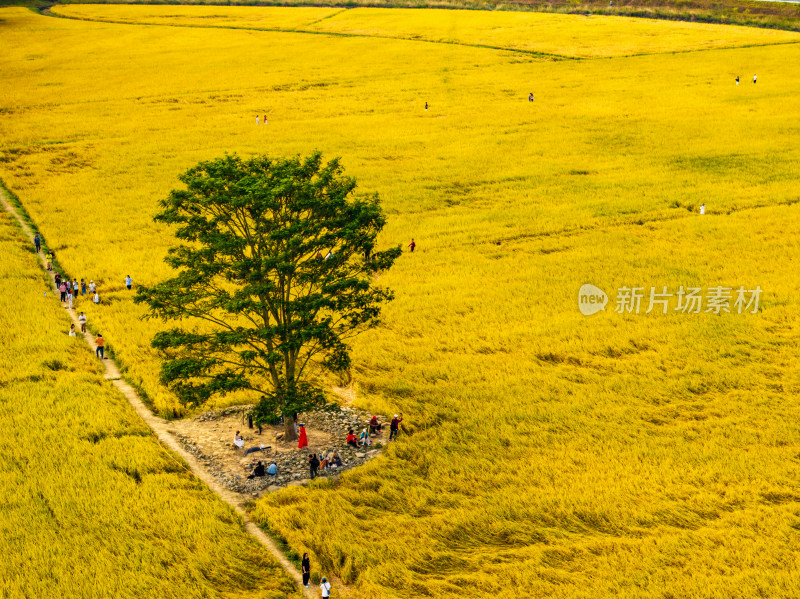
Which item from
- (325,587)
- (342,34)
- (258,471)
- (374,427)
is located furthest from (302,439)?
(342,34)

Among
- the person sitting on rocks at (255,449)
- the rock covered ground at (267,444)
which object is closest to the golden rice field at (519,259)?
the rock covered ground at (267,444)

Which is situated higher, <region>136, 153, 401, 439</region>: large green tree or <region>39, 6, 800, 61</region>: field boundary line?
<region>39, 6, 800, 61</region>: field boundary line

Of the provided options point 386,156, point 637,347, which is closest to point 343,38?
Result: point 386,156

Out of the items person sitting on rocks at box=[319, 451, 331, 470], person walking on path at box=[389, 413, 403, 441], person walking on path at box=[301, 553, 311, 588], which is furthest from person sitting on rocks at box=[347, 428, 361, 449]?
person walking on path at box=[301, 553, 311, 588]

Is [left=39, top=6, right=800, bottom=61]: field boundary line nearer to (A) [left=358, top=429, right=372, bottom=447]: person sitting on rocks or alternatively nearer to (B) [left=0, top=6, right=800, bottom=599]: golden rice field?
(B) [left=0, top=6, right=800, bottom=599]: golden rice field

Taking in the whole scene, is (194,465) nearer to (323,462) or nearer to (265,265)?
(323,462)

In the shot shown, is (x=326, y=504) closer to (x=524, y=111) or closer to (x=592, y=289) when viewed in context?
(x=592, y=289)
